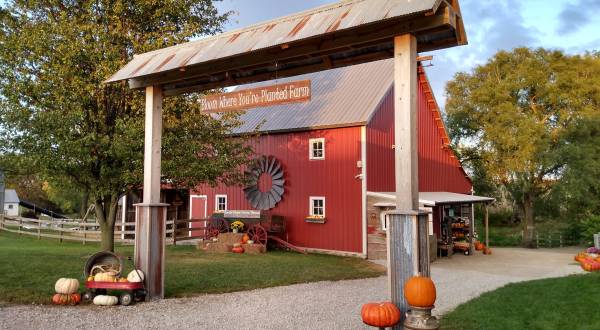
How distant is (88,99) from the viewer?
35.6 ft

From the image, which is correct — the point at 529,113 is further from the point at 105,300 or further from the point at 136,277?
the point at 105,300

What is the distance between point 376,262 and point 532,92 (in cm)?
1542

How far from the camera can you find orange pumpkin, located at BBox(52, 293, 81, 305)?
24.2ft

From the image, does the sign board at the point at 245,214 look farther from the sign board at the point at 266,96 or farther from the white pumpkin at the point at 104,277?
the white pumpkin at the point at 104,277

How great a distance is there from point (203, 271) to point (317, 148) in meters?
7.80

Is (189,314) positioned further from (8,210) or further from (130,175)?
(8,210)

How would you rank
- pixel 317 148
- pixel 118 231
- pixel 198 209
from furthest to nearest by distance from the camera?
pixel 198 209, pixel 118 231, pixel 317 148

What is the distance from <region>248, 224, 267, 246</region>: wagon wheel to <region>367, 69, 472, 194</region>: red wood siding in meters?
4.12

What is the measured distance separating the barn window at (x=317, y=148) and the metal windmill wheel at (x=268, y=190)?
58.6 inches

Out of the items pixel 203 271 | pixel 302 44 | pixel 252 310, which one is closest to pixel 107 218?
pixel 203 271

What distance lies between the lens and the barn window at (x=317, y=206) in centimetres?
1702

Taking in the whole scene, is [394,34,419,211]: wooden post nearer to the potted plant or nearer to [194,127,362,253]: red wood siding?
[194,127,362,253]: red wood siding

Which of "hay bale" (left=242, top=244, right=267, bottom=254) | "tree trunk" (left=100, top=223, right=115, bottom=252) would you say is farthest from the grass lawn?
"hay bale" (left=242, top=244, right=267, bottom=254)

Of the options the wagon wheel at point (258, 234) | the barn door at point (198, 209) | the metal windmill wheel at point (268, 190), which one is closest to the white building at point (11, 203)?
the barn door at point (198, 209)
